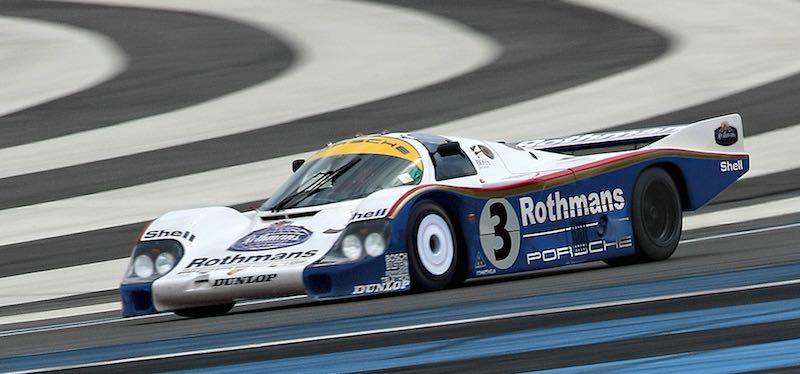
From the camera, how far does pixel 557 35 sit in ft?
75.4

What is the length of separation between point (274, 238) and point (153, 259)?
81 centimetres

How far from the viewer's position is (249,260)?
972 centimetres

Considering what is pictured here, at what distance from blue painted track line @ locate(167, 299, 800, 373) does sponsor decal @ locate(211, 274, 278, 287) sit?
7.61 feet

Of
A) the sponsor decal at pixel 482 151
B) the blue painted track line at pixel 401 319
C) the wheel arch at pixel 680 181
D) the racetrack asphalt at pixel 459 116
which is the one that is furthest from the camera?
the wheel arch at pixel 680 181

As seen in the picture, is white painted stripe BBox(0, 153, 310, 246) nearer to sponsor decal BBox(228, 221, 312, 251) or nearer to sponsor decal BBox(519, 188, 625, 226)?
sponsor decal BBox(228, 221, 312, 251)

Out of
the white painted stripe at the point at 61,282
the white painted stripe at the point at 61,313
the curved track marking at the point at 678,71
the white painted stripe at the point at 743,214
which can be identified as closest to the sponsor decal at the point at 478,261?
the white painted stripe at the point at 61,313

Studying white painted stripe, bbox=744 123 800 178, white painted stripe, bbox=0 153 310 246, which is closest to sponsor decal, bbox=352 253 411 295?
white painted stripe, bbox=0 153 310 246

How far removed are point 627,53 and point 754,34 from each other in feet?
7.10

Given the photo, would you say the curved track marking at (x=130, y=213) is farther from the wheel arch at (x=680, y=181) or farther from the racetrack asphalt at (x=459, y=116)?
the wheel arch at (x=680, y=181)

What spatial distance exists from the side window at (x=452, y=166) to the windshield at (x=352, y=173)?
134 mm

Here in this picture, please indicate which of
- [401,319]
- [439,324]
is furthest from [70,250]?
[439,324]

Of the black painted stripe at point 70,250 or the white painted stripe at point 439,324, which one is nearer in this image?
the white painted stripe at point 439,324

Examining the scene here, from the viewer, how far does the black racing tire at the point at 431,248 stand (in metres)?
9.54

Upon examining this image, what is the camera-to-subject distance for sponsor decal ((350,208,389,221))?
374 inches
